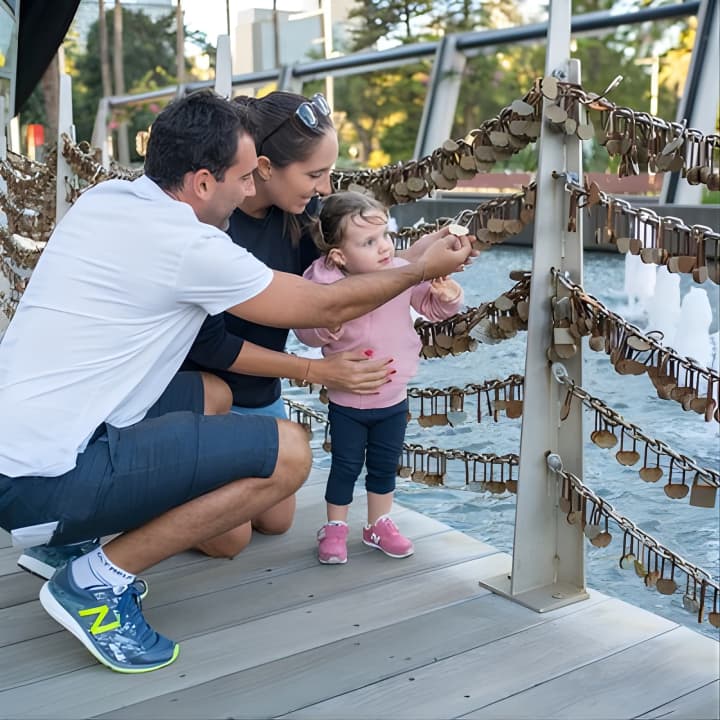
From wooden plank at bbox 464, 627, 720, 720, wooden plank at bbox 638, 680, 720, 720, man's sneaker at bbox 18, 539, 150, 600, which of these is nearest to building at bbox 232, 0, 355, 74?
man's sneaker at bbox 18, 539, 150, 600

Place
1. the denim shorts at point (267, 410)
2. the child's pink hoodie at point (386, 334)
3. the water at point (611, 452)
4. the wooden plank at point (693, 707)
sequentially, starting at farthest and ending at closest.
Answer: the water at point (611, 452)
the denim shorts at point (267, 410)
the child's pink hoodie at point (386, 334)
the wooden plank at point (693, 707)

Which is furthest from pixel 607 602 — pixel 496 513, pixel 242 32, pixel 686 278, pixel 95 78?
pixel 95 78

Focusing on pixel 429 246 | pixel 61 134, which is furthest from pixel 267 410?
pixel 61 134

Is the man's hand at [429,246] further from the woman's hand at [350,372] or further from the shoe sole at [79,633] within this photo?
the shoe sole at [79,633]

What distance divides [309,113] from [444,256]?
0.38m

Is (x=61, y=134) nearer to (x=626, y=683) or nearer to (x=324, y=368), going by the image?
(x=324, y=368)

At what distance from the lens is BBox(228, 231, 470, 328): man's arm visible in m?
1.54

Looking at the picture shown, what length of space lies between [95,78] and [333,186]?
15435 mm

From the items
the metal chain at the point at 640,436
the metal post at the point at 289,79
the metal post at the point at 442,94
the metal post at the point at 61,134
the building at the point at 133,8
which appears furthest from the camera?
the building at the point at 133,8

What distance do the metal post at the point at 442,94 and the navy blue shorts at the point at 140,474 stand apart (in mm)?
5616

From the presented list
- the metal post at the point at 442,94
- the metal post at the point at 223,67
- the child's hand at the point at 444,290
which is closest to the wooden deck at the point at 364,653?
the child's hand at the point at 444,290

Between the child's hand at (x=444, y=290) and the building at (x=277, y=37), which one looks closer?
the child's hand at (x=444, y=290)

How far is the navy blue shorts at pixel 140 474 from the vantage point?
Answer: 1468 millimetres

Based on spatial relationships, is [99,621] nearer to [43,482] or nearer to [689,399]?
[43,482]
